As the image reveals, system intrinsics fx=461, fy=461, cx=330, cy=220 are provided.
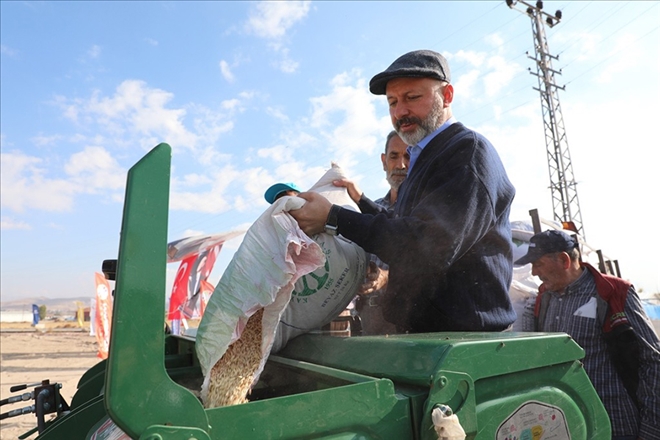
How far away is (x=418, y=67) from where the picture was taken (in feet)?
6.95

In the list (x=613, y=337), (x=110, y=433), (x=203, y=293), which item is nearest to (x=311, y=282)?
(x=110, y=433)

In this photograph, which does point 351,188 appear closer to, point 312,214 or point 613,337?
point 312,214

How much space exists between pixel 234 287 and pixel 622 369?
106 inches

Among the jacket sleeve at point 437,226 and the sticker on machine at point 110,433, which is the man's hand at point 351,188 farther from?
the sticker on machine at point 110,433

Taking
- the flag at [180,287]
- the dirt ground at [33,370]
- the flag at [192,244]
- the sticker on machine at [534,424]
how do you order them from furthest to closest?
the flag at [192,244] → the flag at [180,287] → the dirt ground at [33,370] → the sticker on machine at [534,424]

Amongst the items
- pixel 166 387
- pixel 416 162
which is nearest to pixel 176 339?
pixel 416 162

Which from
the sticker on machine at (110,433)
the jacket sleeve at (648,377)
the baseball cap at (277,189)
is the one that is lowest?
the jacket sleeve at (648,377)

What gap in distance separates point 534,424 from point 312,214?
3.34 ft

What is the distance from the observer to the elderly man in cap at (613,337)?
2785 millimetres

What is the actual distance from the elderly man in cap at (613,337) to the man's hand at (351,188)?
5.33 feet

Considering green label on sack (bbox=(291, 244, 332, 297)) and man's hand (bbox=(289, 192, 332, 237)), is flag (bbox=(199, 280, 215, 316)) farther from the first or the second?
man's hand (bbox=(289, 192, 332, 237))

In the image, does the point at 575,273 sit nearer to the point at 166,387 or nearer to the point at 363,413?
the point at 363,413

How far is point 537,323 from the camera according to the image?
12.3 feet

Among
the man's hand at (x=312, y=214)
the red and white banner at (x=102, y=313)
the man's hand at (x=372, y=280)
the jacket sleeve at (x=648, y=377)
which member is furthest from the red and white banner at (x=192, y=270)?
the man's hand at (x=312, y=214)
